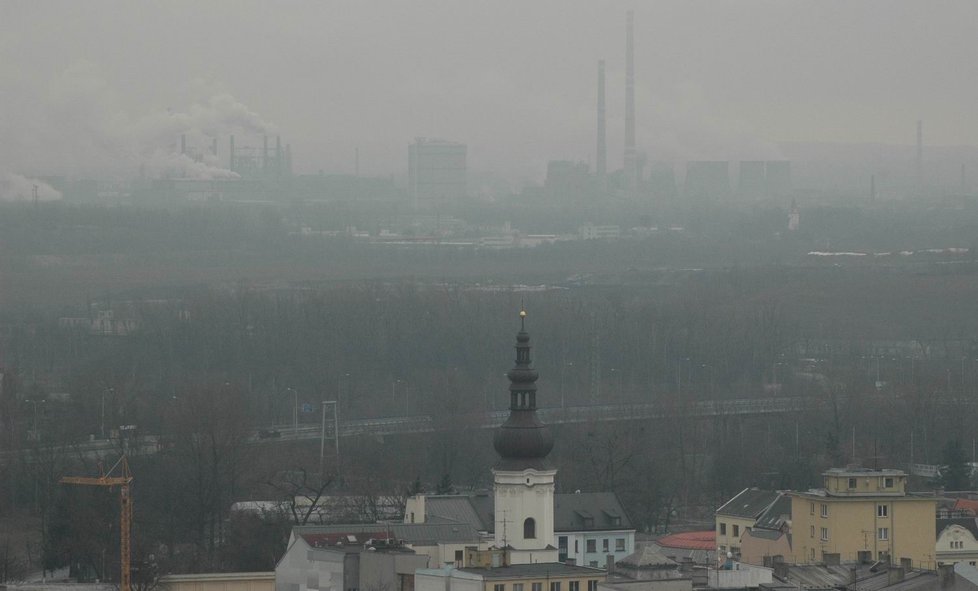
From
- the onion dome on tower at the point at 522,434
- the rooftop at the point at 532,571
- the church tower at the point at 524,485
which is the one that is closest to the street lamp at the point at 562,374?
the onion dome on tower at the point at 522,434

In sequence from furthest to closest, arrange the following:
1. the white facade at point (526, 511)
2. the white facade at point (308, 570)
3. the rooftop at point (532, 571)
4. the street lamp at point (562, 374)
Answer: the street lamp at point (562, 374) < the white facade at point (526, 511) < the white facade at point (308, 570) < the rooftop at point (532, 571)

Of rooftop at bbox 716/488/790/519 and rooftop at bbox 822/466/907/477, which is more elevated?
rooftop at bbox 822/466/907/477

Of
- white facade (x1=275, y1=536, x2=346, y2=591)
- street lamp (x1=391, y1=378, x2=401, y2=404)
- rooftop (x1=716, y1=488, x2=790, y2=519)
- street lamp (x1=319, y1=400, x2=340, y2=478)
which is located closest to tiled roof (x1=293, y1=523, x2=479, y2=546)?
white facade (x1=275, y1=536, x2=346, y2=591)

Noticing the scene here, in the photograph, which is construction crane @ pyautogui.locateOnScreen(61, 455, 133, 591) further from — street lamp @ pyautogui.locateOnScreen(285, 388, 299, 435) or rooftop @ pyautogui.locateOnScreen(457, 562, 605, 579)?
street lamp @ pyautogui.locateOnScreen(285, 388, 299, 435)

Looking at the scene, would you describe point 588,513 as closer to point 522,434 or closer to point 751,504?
point 751,504

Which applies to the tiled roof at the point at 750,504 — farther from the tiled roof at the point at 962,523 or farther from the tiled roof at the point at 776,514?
the tiled roof at the point at 962,523

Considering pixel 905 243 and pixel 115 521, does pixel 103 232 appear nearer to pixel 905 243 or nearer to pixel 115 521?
pixel 905 243
